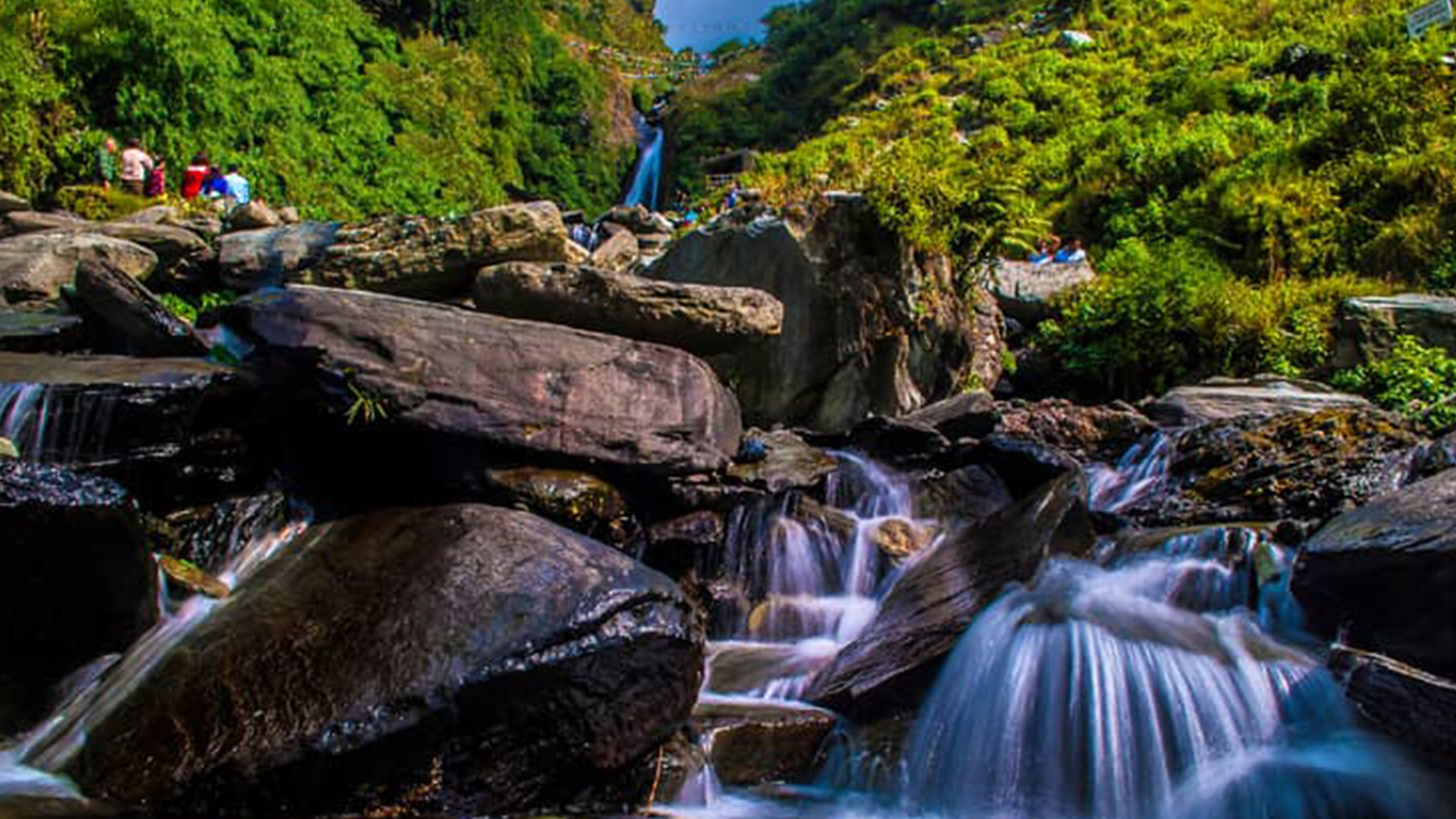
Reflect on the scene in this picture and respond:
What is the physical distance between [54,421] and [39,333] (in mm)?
2669

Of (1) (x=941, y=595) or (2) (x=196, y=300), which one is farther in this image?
(2) (x=196, y=300)

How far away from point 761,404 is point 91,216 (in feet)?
37.0

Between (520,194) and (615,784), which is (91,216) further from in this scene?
(520,194)

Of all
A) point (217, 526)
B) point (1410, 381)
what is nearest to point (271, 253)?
point (217, 526)

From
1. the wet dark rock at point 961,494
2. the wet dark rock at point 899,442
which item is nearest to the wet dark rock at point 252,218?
the wet dark rock at point 899,442

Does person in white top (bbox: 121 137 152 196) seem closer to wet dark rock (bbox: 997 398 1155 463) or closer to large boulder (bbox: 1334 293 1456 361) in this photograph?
wet dark rock (bbox: 997 398 1155 463)

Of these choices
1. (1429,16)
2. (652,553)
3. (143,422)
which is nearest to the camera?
(143,422)

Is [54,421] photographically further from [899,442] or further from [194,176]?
[194,176]

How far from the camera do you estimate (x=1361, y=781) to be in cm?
358

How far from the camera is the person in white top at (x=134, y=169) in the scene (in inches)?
569

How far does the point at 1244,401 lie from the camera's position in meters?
9.02

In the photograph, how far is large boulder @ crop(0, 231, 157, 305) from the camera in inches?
371

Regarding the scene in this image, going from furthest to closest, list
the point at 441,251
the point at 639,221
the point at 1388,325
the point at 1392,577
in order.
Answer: the point at 639,221, the point at 1388,325, the point at 441,251, the point at 1392,577

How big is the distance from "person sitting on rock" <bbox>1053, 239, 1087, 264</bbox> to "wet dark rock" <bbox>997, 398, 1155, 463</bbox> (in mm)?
5404
